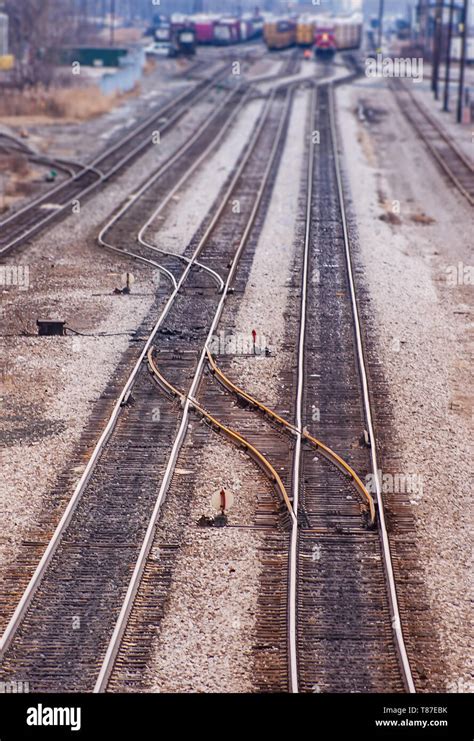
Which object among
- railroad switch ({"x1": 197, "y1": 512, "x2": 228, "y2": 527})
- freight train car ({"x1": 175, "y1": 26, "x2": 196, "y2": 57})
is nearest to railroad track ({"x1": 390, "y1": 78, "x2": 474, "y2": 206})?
railroad switch ({"x1": 197, "y1": 512, "x2": 228, "y2": 527})

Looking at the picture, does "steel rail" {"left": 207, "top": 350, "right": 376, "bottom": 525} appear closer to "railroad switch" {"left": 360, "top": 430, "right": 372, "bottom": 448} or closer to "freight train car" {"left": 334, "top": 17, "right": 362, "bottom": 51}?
"railroad switch" {"left": 360, "top": 430, "right": 372, "bottom": 448}

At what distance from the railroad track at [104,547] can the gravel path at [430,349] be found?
2880 mm

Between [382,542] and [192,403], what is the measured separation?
4.53 metres

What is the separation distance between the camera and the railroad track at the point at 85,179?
25.9 m

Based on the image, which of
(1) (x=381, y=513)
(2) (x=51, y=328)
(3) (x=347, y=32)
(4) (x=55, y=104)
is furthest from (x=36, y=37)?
(1) (x=381, y=513)

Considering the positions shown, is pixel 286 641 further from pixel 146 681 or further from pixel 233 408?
pixel 233 408

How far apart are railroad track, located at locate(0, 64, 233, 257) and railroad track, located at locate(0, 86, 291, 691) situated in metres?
8.76

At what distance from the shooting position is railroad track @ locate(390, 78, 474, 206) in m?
33.7

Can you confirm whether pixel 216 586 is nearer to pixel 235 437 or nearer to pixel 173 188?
pixel 235 437

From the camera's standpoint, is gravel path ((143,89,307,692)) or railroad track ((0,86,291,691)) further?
railroad track ((0,86,291,691))

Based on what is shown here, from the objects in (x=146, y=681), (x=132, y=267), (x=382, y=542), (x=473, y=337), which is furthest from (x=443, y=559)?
(x=132, y=267)

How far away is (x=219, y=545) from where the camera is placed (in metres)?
11.3

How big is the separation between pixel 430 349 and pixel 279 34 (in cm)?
7542

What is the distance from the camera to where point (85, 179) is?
33.1 m
